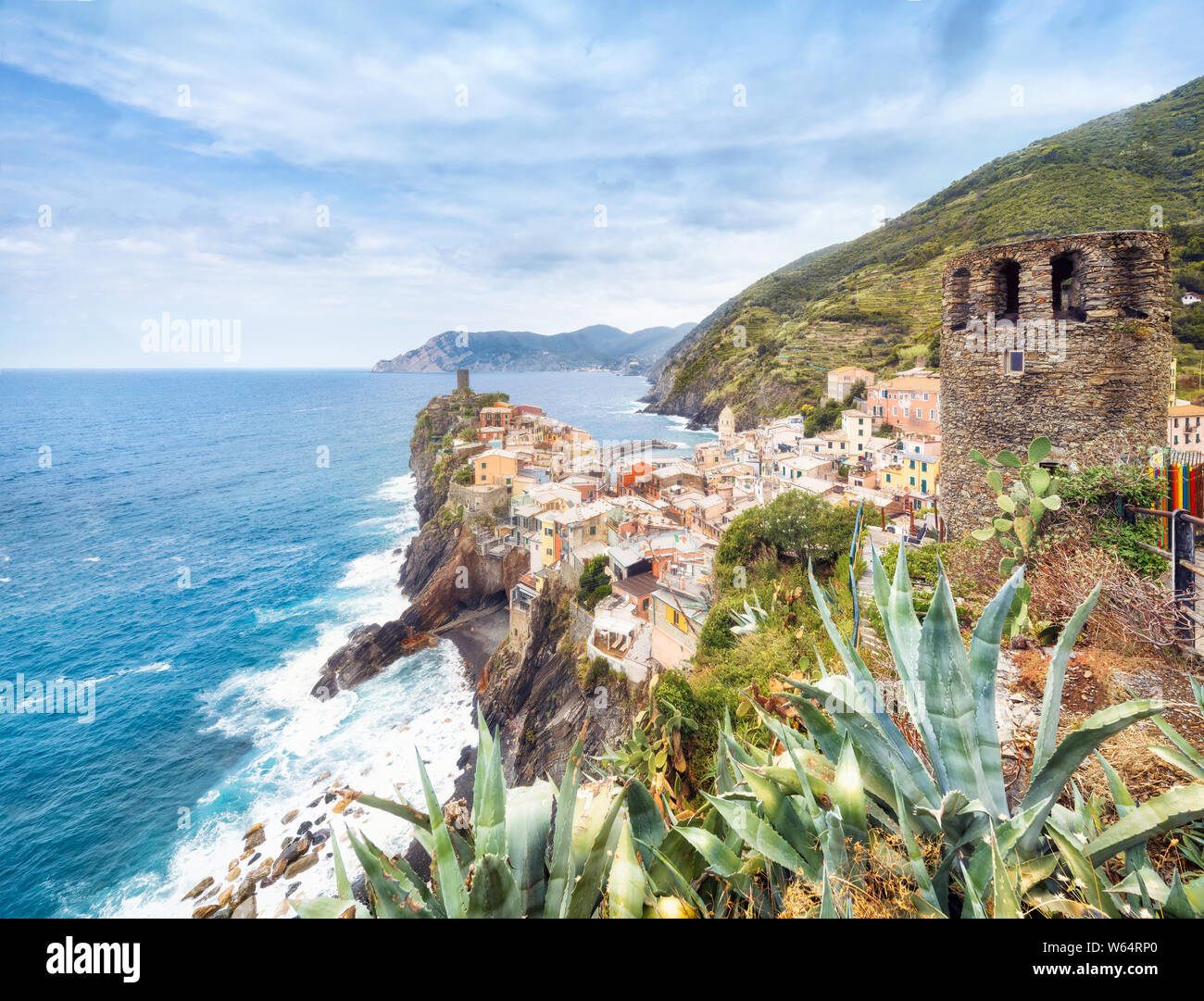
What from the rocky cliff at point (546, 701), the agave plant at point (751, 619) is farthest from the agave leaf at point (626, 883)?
the rocky cliff at point (546, 701)

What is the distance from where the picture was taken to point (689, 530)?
71.2 ft

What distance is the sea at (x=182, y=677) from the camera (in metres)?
14.8

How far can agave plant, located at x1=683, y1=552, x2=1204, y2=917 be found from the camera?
1.92m

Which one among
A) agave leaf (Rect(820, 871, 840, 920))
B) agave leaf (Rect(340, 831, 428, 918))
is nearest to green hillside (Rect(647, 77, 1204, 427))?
agave leaf (Rect(820, 871, 840, 920))

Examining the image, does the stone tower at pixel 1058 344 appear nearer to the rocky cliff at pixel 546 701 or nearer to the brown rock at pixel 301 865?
the rocky cliff at pixel 546 701

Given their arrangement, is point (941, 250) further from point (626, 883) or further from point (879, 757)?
point (626, 883)

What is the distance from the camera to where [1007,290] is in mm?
7180

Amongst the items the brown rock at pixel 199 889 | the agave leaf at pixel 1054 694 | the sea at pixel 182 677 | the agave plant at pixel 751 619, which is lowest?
the brown rock at pixel 199 889

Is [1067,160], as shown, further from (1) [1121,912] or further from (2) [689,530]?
(1) [1121,912]

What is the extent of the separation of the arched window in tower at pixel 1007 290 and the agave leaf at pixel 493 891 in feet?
27.5

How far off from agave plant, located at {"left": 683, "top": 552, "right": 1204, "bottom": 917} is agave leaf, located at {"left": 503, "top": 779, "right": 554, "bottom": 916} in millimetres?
601

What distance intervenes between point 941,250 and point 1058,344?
6330 centimetres

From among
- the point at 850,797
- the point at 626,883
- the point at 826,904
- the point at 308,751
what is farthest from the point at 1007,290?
the point at 308,751
